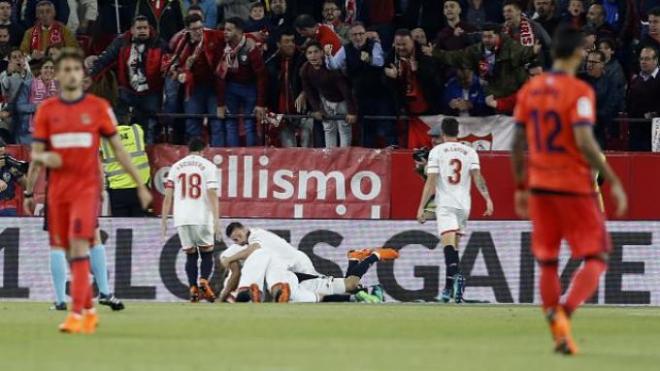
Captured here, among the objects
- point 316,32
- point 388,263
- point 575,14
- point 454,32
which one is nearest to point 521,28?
point 454,32

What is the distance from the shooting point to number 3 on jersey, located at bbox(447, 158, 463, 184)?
22.9m

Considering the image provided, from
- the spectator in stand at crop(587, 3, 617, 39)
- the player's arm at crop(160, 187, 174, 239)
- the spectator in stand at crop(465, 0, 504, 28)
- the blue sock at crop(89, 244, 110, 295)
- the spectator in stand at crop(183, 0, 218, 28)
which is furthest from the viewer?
the spectator in stand at crop(183, 0, 218, 28)

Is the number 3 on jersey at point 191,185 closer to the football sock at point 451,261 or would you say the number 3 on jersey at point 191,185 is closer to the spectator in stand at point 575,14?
the football sock at point 451,261

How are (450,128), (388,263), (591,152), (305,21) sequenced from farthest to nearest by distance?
1. (305,21)
2. (388,263)
3. (450,128)
4. (591,152)

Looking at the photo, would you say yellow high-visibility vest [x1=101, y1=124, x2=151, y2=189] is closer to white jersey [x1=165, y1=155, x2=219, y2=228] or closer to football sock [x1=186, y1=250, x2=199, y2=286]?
white jersey [x1=165, y1=155, x2=219, y2=228]

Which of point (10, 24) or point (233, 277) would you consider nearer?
point (233, 277)

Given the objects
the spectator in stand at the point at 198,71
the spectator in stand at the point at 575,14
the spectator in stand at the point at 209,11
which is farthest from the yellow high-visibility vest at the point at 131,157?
the spectator in stand at the point at 575,14

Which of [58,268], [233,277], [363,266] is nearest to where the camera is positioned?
[58,268]

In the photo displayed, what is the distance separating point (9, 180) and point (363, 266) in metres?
5.62

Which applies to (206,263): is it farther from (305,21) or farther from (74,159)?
(74,159)

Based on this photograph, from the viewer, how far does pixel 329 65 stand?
25969 millimetres

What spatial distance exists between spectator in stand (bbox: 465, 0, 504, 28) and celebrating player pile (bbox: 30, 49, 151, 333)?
1265 cm

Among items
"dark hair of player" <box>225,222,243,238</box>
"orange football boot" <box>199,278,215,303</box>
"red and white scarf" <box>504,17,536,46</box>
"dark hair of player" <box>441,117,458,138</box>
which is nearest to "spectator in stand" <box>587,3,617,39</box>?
"red and white scarf" <box>504,17,536,46</box>

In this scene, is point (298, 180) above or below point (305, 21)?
below
